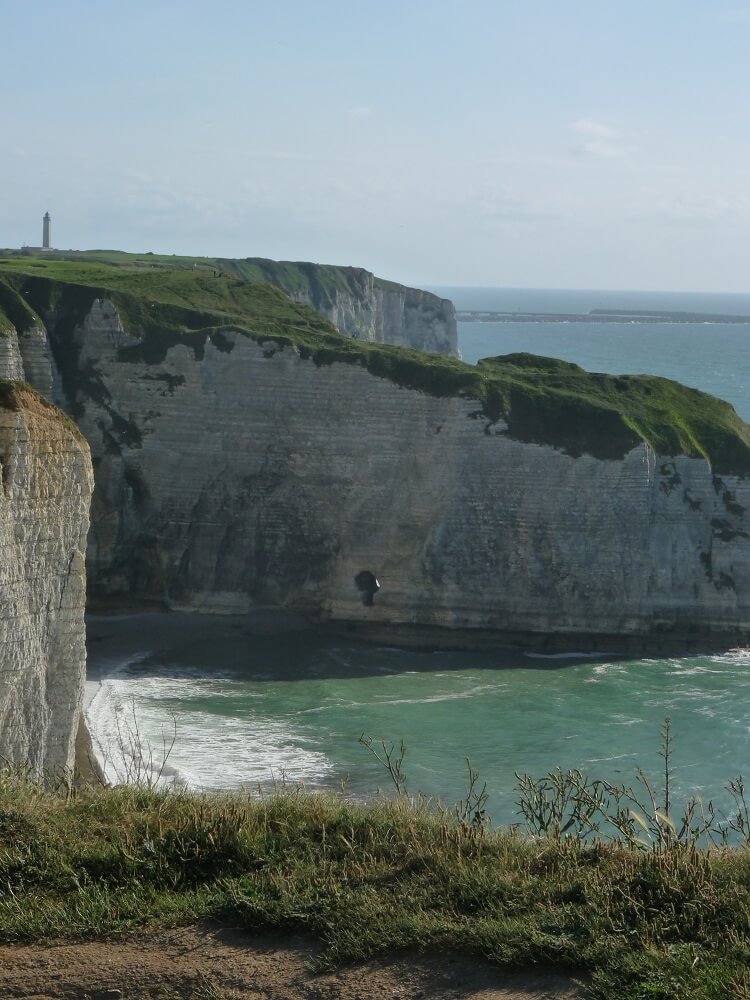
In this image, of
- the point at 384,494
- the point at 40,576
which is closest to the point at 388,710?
the point at 384,494

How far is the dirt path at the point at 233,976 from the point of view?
249 inches

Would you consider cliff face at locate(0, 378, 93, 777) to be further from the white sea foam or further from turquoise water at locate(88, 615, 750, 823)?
turquoise water at locate(88, 615, 750, 823)

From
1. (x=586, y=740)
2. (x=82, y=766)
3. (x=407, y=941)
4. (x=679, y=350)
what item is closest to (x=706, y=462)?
(x=586, y=740)

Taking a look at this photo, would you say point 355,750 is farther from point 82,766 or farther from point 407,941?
point 407,941

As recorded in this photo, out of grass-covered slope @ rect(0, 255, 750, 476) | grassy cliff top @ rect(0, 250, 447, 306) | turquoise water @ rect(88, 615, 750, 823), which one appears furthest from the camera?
grassy cliff top @ rect(0, 250, 447, 306)

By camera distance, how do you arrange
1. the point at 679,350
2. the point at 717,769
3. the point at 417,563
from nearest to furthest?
the point at 717,769 < the point at 417,563 < the point at 679,350

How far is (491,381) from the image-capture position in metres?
37.8

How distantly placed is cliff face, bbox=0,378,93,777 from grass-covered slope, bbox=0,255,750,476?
19.5 meters

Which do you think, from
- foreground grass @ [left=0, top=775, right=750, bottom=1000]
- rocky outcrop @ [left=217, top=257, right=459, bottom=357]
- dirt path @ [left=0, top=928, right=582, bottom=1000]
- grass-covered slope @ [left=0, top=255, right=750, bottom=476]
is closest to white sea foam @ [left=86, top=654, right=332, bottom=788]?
grass-covered slope @ [left=0, top=255, right=750, bottom=476]

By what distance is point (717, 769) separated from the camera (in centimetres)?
2516

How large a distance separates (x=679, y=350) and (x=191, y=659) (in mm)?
128154

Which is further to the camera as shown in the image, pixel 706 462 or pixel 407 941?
pixel 706 462

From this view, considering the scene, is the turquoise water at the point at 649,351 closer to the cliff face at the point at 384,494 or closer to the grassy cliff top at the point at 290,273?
the grassy cliff top at the point at 290,273

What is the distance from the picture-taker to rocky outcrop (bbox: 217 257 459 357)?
247 feet
